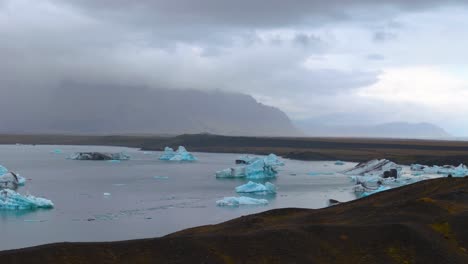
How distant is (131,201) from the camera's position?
4534cm

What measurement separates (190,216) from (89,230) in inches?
294

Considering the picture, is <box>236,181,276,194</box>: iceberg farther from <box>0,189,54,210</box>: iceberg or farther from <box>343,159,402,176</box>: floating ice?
<box>343,159,402,176</box>: floating ice

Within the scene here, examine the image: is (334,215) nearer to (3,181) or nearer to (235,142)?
(3,181)

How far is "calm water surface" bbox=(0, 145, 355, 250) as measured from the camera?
32938mm

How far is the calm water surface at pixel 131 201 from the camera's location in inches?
1297

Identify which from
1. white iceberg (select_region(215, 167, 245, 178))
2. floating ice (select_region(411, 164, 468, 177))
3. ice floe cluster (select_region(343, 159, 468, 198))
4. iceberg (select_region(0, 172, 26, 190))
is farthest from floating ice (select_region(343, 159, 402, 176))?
iceberg (select_region(0, 172, 26, 190))

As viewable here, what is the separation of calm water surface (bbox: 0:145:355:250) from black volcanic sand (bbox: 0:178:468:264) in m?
10.9

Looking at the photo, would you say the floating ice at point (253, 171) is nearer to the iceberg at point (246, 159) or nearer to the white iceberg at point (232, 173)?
the white iceberg at point (232, 173)

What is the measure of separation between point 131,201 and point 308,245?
87.5 ft

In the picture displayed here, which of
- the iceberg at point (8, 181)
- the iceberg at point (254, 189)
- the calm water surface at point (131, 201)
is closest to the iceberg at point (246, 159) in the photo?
the calm water surface at point (131, 201)

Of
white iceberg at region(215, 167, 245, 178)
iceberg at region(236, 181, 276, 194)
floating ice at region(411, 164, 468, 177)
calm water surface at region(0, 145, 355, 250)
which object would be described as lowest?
calm water surface at region(0, 145, 355, 250)

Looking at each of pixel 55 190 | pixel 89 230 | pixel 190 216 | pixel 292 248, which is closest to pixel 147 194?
pixel 55 190

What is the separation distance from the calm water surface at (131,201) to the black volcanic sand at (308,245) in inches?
431

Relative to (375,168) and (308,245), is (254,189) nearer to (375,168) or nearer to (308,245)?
(375,168)
